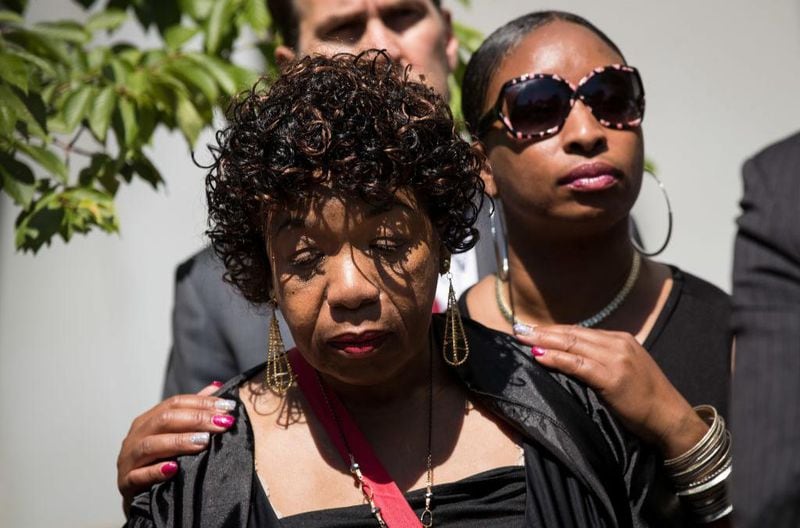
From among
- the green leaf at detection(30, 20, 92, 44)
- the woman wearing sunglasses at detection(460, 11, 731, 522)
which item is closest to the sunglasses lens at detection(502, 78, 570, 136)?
the woman wearing sunglasses at detection(460, 11, 731, 522)

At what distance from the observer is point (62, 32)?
152 inches

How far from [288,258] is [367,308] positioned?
0.60 ft

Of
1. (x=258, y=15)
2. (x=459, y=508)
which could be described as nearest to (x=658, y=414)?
(x=459, y=508)

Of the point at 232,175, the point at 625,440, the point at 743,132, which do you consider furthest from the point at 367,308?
the point at 743,132

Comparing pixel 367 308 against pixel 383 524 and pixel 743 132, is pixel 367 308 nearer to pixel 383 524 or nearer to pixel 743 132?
pixel 383 524

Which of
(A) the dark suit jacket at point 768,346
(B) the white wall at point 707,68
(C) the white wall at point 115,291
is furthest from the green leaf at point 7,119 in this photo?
(B) the white wall at point 707,68

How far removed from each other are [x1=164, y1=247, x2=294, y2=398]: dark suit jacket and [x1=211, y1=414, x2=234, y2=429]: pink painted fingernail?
3.21 ft

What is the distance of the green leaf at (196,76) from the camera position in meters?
3.74

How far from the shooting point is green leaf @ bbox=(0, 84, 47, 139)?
322cm

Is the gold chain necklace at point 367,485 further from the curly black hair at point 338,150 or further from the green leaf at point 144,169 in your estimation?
the green leaf at point 144,169

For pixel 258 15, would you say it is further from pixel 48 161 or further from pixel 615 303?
pixel 615 303

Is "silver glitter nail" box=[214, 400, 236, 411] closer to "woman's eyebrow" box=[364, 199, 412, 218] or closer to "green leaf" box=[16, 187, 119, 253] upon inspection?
"woman's eyebrow" box=[364, 199, 412, 218]

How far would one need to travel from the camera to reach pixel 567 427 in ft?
7.89

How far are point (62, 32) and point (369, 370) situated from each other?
78.7 inches
